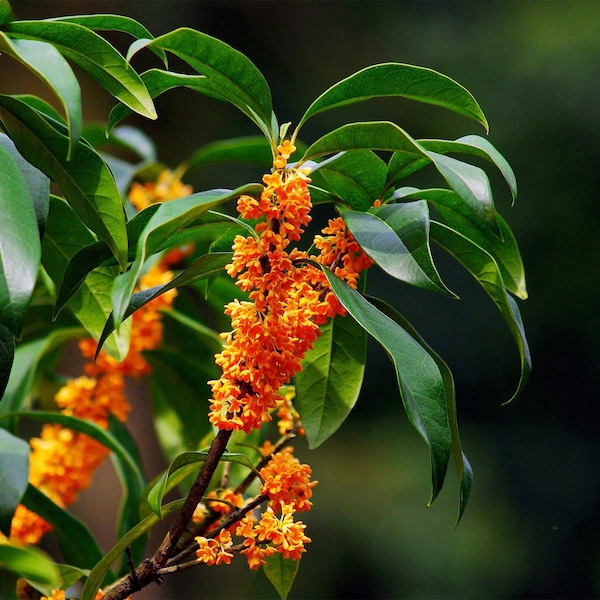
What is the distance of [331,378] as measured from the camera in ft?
2.65

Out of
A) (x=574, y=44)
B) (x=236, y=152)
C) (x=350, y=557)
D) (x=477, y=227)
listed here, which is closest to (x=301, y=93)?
(x=574, y=44)

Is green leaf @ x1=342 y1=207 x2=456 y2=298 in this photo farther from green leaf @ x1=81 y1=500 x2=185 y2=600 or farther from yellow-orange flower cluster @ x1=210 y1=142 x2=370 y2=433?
green leaf @ x1=81 y1=500 x2=185 y2=600

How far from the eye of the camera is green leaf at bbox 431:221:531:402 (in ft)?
2.25

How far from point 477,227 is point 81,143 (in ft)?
1.20

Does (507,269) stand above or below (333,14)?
above

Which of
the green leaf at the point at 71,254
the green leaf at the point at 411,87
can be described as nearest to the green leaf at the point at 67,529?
the green leaf at the point at 71,254

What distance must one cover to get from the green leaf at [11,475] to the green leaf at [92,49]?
0.93 feet

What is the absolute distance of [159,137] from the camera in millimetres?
4254

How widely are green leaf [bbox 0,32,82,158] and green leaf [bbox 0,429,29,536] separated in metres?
0.25

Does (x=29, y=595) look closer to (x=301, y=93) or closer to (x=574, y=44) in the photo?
(x=301, y=93)

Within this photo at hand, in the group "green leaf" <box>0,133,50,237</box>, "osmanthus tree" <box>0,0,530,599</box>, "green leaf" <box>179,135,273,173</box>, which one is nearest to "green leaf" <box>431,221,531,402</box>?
"osmanthus tree" <box>0,0,530,599</box>

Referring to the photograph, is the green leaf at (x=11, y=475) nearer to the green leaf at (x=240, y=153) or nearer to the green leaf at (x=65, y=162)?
the green leaf at (x=65, y=162)

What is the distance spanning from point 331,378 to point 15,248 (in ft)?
1.14

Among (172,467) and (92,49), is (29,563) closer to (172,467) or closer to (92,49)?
(172,467)
